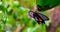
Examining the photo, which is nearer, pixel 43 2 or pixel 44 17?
pixel 43 2

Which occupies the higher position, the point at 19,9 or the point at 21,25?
the point at 19,9

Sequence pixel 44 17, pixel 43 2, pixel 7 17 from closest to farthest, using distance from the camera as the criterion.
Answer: pixel 43 2, pixel 44 17, pixel 7 17

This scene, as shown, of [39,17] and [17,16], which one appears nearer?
[39,17]

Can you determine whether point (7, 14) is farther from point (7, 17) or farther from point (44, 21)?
point (44, 21)

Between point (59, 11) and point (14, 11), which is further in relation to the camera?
point (14, 11)

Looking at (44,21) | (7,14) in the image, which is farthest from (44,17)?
(7,14)

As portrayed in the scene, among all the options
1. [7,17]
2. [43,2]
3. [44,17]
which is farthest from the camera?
[7,17]

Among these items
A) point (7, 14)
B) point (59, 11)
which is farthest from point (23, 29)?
point (59, 11)

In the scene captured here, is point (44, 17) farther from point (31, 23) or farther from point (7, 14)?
point (7, 14)

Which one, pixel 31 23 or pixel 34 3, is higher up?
pixel 34 3
